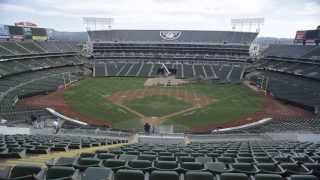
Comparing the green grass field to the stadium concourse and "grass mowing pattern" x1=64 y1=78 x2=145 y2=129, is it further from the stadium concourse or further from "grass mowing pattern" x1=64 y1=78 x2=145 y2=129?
the stadium concourse

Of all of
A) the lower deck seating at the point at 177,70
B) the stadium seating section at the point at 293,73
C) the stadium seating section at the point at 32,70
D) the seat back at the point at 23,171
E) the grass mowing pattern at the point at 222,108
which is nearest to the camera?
the seat back at the point at 23,171

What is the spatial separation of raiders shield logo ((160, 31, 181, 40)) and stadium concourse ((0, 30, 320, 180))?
365 millimetres

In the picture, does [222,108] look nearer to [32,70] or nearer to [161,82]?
[161,82]

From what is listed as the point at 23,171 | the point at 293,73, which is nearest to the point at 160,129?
the point at 23,171

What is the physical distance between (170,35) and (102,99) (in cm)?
6346

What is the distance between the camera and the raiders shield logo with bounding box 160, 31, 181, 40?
118m

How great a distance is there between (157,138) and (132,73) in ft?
222

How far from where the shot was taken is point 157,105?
56.8 metres

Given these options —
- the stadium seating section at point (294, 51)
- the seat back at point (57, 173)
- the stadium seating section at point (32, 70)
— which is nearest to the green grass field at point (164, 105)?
the stadium seating section at point (32, 70)

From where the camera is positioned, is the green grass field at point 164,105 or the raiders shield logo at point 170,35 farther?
the raiders shield logo at point 170,35

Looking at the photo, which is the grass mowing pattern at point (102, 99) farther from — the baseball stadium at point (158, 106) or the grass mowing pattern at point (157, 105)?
the grass mowing pattern at point (157, 105)

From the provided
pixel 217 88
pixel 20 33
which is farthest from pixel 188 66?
pixel 20 33

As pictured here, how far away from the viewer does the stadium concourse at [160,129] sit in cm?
971

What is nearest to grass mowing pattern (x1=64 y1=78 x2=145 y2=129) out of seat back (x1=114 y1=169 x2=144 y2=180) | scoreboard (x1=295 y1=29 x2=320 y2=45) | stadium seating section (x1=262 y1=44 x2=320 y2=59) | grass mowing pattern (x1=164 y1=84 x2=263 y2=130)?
grass mowing pattern (x1=164 y1=84 x2=263 y2=130)
